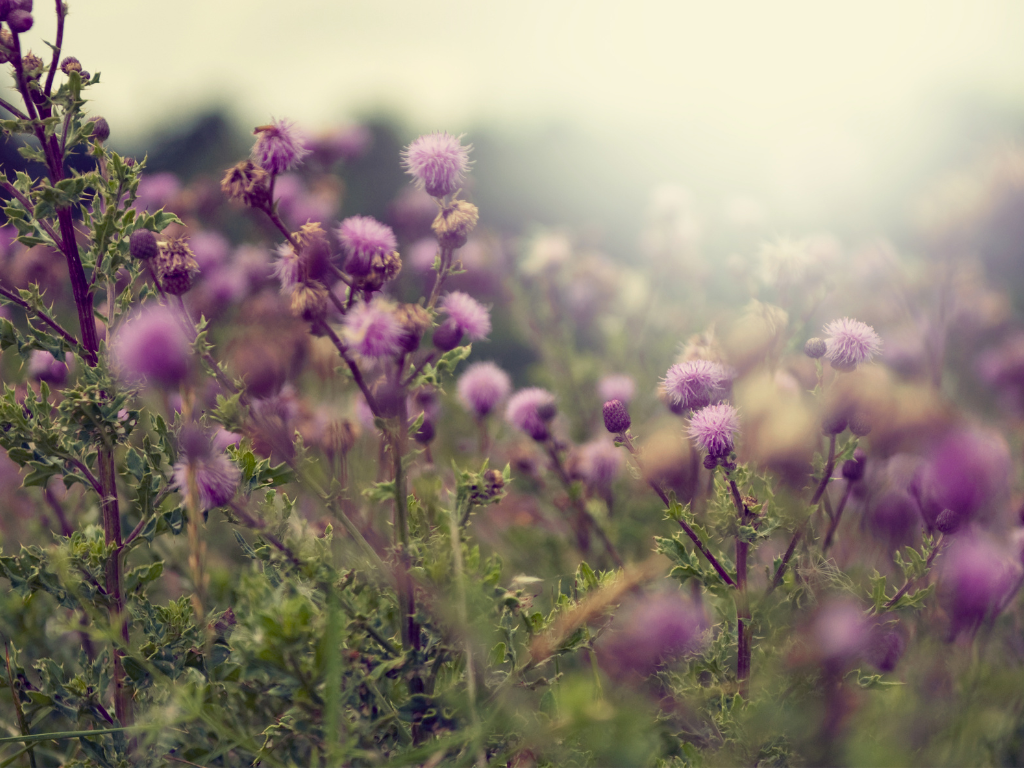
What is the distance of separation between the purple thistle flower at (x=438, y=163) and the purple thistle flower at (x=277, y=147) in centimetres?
22

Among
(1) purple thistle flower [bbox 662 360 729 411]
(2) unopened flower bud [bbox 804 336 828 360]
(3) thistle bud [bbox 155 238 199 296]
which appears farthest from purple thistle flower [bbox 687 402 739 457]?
(3) thistle bud [bbox 155 238 199 296]

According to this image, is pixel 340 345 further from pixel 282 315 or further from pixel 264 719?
pixel 264 719

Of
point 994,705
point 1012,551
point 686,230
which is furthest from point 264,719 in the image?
point 686,230

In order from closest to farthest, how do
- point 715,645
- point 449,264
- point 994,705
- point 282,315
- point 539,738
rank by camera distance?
point 539,738 → point 994,705 → point 715,645 → point 449,264 → point 282,315

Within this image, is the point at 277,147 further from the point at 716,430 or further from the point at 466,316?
the point at 716,430

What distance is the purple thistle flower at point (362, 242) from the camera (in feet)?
3.97

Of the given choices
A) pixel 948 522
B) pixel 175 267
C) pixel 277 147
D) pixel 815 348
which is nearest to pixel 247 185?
pixel 277 147

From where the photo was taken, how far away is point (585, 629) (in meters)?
1.16

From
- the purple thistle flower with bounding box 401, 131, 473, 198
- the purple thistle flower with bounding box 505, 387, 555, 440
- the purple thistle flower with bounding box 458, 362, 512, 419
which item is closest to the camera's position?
the purple thistle flower with bounding box 401, 131, 473, 198

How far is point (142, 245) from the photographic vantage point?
130cm

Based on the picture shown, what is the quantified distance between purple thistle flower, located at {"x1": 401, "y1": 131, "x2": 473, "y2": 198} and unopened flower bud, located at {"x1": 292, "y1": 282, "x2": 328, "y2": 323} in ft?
1.25

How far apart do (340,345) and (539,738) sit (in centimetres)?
66

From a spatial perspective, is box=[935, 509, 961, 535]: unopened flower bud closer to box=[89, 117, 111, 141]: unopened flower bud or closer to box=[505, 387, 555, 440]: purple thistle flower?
box=[505, 387, 555, 440]: purple thistle flower

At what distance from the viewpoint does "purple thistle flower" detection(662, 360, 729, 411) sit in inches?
53.6
